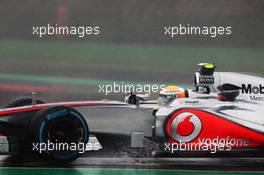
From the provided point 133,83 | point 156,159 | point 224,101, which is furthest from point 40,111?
point 224,101

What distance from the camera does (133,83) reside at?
172 inches

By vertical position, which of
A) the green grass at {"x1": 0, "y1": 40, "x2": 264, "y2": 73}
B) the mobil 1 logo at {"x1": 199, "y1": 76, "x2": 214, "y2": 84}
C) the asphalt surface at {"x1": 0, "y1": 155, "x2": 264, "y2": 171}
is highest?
the green grass at {"x1": 0, "y1": 40, "x2": 264, "y2": 73}

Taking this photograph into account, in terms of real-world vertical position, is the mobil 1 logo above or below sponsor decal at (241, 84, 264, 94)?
above

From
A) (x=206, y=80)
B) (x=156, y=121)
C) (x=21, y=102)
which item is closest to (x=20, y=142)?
(x=21, y=102)

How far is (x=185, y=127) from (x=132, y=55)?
2.71 ft

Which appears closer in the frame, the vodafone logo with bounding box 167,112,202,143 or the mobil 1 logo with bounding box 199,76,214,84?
the vodafone logo with bounding box 167,112,202,143

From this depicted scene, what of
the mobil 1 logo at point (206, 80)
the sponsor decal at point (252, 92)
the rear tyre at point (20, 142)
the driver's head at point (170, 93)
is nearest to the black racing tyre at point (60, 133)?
the rear tyre at point (20, 142)

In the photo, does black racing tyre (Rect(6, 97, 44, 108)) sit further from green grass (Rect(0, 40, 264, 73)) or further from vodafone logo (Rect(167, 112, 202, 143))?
vodafone logo (Rect(167, 112, 202, 143))

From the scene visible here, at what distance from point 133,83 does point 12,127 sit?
45.7 inches

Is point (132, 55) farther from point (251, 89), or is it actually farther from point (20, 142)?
point (20, 142)

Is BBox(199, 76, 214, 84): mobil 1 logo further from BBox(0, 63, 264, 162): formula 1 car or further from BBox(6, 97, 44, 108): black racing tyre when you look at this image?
BBox(6, 97, 44, 108): black racing tyre

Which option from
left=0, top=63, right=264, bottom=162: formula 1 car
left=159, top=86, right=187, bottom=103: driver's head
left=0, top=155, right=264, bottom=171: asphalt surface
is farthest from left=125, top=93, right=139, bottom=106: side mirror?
left=0, top=155, right=264, bottom=171: asphalt surface

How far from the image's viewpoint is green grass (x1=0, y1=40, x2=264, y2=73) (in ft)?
14.3

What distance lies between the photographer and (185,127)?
4215mm
